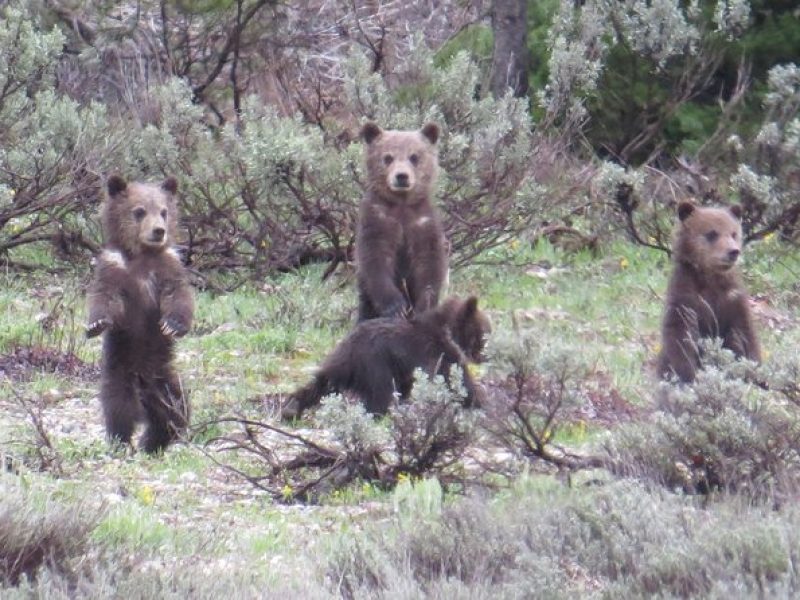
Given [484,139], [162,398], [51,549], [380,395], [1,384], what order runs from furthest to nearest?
[484,139] < [1,384] < [380,395] < [162,398] < [51,549]

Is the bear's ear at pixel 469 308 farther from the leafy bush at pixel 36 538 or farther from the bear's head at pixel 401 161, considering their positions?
the leafy bush at pixel 36 538

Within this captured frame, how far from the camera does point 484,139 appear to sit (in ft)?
45.8

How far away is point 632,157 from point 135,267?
10.2 metres

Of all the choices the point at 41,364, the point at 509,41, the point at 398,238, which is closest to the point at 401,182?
the point at 398,238

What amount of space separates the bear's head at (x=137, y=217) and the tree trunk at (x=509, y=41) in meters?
8.99

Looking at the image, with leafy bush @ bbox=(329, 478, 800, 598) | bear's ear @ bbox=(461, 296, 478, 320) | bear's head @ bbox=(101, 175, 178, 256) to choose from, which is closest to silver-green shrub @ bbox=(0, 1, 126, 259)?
bear's head @ bbox=(101, 175, 178, 256)

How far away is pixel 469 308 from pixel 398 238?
1470 mm

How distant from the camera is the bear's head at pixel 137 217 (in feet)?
28.9

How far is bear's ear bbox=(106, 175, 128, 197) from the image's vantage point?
355 inches

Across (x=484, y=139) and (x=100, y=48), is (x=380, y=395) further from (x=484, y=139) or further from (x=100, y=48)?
(x=100, y=48)

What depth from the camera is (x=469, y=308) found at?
9305 millimetres

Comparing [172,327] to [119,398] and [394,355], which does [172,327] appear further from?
[394,355]

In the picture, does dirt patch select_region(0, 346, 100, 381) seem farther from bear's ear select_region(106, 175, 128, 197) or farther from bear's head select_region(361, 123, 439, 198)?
bear's head select_region(361, 123, 439, 198)

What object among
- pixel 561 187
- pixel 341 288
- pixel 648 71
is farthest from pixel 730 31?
pixel 341 288
